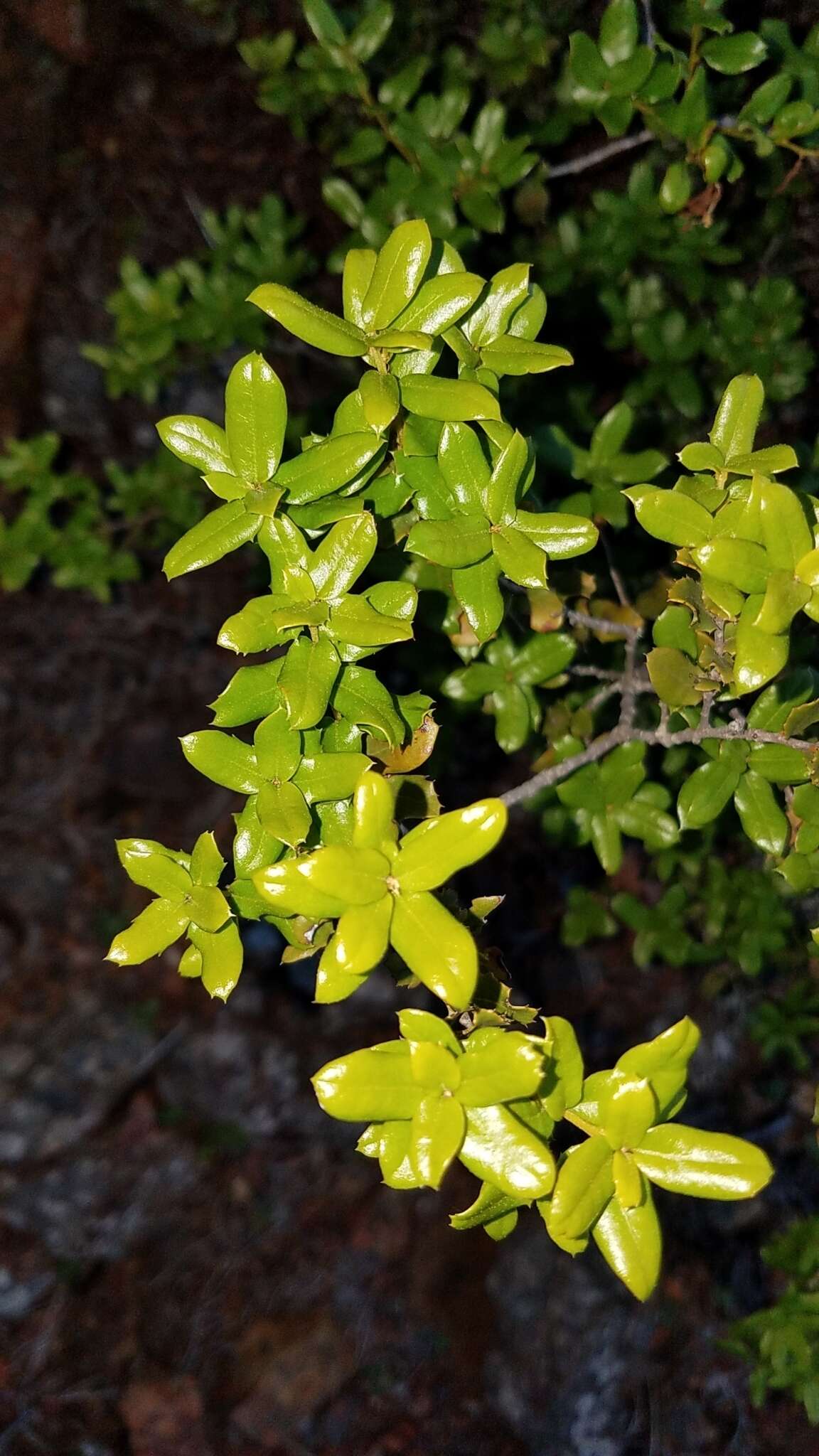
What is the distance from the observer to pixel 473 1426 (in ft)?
7.47

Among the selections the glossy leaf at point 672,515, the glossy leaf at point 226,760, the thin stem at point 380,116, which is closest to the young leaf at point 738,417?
the glossy leaf at point 672,515

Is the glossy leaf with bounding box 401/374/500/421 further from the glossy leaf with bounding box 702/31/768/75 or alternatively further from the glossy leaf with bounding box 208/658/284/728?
the glossy leaf with bounding box 702/31/768/75

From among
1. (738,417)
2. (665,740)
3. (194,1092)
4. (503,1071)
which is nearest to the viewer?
(503,1071)

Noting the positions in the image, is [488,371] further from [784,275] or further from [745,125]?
[784,275]

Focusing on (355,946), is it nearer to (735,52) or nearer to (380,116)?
(735,52)

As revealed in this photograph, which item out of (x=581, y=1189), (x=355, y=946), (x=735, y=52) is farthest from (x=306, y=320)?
(x=735, y=52)

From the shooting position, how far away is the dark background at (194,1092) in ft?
7.45

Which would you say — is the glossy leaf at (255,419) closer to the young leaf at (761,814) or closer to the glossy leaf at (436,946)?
the glossy leaf at (436,946)

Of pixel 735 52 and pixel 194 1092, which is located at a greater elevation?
pixel 735 52

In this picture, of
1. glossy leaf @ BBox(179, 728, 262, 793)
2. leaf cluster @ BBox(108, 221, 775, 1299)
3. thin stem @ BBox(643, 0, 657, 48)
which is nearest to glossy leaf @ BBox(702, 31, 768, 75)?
thin stem @ BBox(643, 0, 657, 48)

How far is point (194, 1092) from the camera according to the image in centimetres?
264

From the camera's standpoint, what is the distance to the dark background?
7.45ft

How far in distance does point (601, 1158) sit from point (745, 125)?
1483 millimetres

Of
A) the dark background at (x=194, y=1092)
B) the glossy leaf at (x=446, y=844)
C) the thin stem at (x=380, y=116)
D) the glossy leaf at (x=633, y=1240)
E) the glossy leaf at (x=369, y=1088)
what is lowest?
the dark background at (x=194, y=1092)
